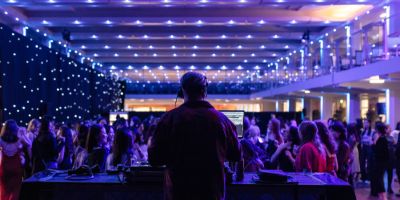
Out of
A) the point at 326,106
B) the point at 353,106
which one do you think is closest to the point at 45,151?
the point at 353,106

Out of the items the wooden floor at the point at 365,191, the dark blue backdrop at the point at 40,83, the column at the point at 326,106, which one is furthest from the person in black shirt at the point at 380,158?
the column at the point at 326,106

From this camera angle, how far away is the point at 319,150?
570 cm

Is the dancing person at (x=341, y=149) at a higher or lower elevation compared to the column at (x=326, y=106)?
lower

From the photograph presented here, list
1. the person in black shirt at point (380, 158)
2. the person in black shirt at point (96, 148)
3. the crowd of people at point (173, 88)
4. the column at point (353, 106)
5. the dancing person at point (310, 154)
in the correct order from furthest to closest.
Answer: the crowd of people at point (173, 88) → the column at point (353, 106) → the person in black shirt at point (380, 158) → the person in black shirt at point (96, 148) → the dancing person at point (310, 154)

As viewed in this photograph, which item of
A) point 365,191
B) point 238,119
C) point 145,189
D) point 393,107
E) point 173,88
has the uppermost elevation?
point 173,88

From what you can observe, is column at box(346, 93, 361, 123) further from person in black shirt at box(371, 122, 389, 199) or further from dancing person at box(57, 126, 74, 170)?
dancing person at box(57, 126, 74, 170)

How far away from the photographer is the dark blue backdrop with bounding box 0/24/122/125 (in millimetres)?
13727

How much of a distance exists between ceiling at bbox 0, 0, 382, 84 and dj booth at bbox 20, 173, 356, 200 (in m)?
11.0

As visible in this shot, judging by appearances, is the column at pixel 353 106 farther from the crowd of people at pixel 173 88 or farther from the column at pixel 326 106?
the crowd of people at pixel 173 88

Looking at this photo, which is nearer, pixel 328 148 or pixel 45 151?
pixel 328 148

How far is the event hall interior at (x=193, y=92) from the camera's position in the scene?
416 cm

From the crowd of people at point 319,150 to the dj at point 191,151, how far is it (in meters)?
2.61

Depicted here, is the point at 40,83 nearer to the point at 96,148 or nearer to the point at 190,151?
the point at 96,148

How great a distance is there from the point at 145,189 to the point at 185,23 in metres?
14.6
